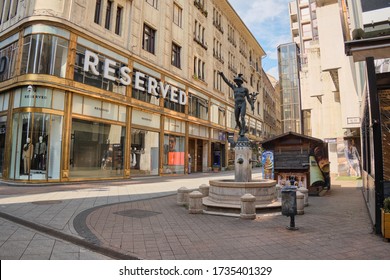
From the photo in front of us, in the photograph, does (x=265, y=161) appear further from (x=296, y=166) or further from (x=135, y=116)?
(x=135, y=116)

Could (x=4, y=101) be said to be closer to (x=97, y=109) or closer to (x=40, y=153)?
(x=40, y=153)

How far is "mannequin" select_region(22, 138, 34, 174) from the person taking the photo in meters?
14.9

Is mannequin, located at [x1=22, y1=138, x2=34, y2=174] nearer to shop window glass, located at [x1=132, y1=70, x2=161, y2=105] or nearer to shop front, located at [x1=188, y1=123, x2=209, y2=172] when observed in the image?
shop window glass, located at [x1=132, y1=70, x2=161, y2=105]

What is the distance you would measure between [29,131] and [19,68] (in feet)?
13.5

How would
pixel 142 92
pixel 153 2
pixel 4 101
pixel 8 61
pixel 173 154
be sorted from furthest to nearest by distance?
pixel 173 154 < pixel 153 2 < pixel 142 92 < pixel 8 61 < pixel 4 101

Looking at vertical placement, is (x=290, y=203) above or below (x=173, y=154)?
below

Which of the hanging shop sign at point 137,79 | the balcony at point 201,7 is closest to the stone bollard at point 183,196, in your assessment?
the hanging shop sign at point 137,79

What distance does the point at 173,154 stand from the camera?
2517 cm

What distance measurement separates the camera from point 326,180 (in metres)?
14.4

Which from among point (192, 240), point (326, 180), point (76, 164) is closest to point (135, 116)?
point (76, 164)

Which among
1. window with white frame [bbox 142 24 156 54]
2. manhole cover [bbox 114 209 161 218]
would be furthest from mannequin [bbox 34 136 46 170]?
window with white frame [bbox 142 24 156 54]

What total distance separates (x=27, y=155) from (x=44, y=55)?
220 inches

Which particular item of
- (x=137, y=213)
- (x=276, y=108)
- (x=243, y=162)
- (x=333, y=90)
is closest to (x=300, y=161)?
(x=243, y=162)

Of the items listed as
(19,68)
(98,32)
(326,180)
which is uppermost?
(98,32)
